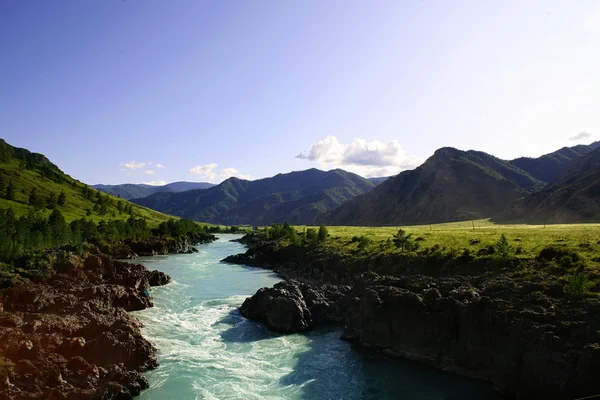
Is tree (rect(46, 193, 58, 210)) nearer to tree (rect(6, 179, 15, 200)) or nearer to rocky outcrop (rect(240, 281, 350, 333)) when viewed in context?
tree (rect(6, 179, 15, 200))

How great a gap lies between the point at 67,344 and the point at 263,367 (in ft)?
51.0

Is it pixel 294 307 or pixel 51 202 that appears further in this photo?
pixel 51 202

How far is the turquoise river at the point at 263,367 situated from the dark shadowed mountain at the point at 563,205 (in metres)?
128

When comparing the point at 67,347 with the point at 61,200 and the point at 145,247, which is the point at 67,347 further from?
the point at 61,200

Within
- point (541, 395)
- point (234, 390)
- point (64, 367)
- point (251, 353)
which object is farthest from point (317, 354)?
point (64, 367)

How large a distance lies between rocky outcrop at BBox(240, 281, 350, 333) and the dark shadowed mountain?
398 ft

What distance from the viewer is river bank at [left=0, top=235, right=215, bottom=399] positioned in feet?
82.9

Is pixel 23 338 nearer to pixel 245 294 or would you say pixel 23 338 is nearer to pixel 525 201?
pixel 245 294

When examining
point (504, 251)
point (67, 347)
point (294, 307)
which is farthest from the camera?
point (504, 251)

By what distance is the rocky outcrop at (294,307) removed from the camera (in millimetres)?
42844

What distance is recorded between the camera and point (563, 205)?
5679 inches

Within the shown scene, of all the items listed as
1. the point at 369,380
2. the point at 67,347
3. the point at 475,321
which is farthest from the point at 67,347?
the point at 475,321

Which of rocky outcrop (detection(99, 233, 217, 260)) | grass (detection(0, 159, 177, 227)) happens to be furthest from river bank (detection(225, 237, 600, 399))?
grass (detection(0, 159, 177, 227))

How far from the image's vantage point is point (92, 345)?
1184 inches
